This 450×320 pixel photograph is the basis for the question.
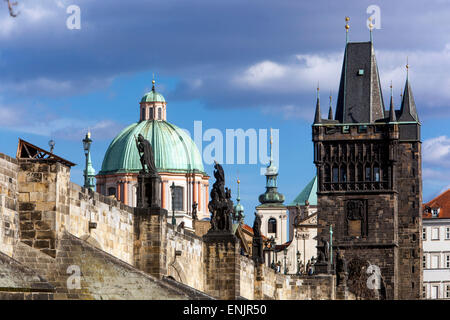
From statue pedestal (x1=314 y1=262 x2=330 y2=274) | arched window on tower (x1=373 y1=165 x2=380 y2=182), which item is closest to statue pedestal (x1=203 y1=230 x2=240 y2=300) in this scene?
statue pedestal (x1=314 y1=262 x2=330 y2=274)

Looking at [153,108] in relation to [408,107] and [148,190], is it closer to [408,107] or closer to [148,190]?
[408,107]

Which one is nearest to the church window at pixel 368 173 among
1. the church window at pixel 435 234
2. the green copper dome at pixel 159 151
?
the church window at pixel 435 234

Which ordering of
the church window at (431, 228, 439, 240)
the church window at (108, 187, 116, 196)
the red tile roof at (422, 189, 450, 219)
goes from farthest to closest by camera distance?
the church window at (108, 187, 116, 196), the red tile roof at (422, 189, 450, 219), the church window at (431, 228, 439, 240)

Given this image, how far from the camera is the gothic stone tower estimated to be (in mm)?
117438

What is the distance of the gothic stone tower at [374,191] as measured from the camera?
385ft

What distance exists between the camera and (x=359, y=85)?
416ft

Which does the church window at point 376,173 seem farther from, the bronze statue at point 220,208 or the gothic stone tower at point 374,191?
the bronze statue at point 220,208

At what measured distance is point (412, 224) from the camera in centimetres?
12119

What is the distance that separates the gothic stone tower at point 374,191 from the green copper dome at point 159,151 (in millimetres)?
24841

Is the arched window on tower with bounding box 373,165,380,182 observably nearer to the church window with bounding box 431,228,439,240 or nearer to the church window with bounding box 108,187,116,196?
the church window with bounding box 431,228,439,240

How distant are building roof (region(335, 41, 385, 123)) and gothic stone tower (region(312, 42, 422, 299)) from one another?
0.31 metres

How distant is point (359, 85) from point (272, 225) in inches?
2767
